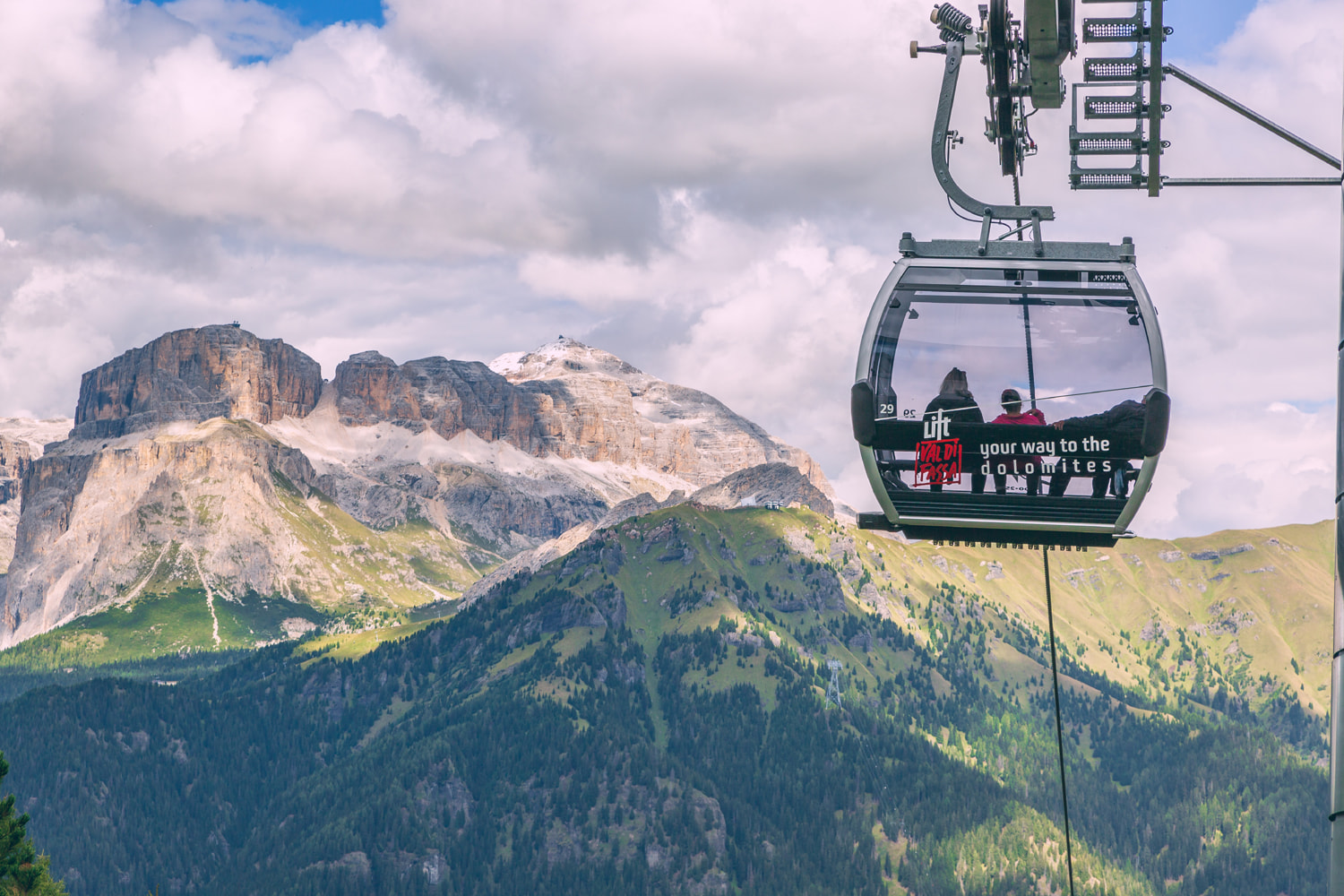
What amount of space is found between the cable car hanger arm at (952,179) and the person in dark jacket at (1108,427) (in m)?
3.51

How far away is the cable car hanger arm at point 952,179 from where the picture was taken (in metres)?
29.3

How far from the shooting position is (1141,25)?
25.2 m

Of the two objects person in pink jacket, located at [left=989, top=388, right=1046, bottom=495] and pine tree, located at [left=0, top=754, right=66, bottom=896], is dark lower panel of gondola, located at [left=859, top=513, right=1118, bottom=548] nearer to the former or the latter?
person in pink jacket, located at [left=989, top=388, right=1046, bottom=495]

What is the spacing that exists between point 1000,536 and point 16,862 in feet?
147

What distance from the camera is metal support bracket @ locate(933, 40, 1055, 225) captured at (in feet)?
96.0

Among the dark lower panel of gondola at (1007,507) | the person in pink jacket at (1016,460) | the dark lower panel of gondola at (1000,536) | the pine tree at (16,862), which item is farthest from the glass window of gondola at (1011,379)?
the pine tree at (16,862)

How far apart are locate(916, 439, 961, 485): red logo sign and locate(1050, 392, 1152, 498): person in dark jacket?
1.77 metres

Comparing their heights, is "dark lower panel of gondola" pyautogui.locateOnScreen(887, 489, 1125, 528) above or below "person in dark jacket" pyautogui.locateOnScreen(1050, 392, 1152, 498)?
below

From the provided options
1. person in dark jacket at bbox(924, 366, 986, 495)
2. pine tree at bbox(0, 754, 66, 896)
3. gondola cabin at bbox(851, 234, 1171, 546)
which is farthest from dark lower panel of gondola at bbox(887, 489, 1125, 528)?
pine tree at bbox(0, 754, 66, 896)

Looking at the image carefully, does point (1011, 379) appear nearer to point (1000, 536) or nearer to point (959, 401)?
point (959, 401)

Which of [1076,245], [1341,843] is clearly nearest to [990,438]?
[1076,245]

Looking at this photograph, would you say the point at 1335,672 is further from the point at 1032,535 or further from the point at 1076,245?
the point at 1076,245

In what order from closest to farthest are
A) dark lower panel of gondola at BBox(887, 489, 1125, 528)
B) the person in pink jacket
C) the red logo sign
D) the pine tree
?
1. dark lower panel of gondola at BBox(887, 489, 1125, 528)
2. the person in pink jacket
3. the red logo sign
4. the pine tree

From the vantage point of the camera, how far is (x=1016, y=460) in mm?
29516
